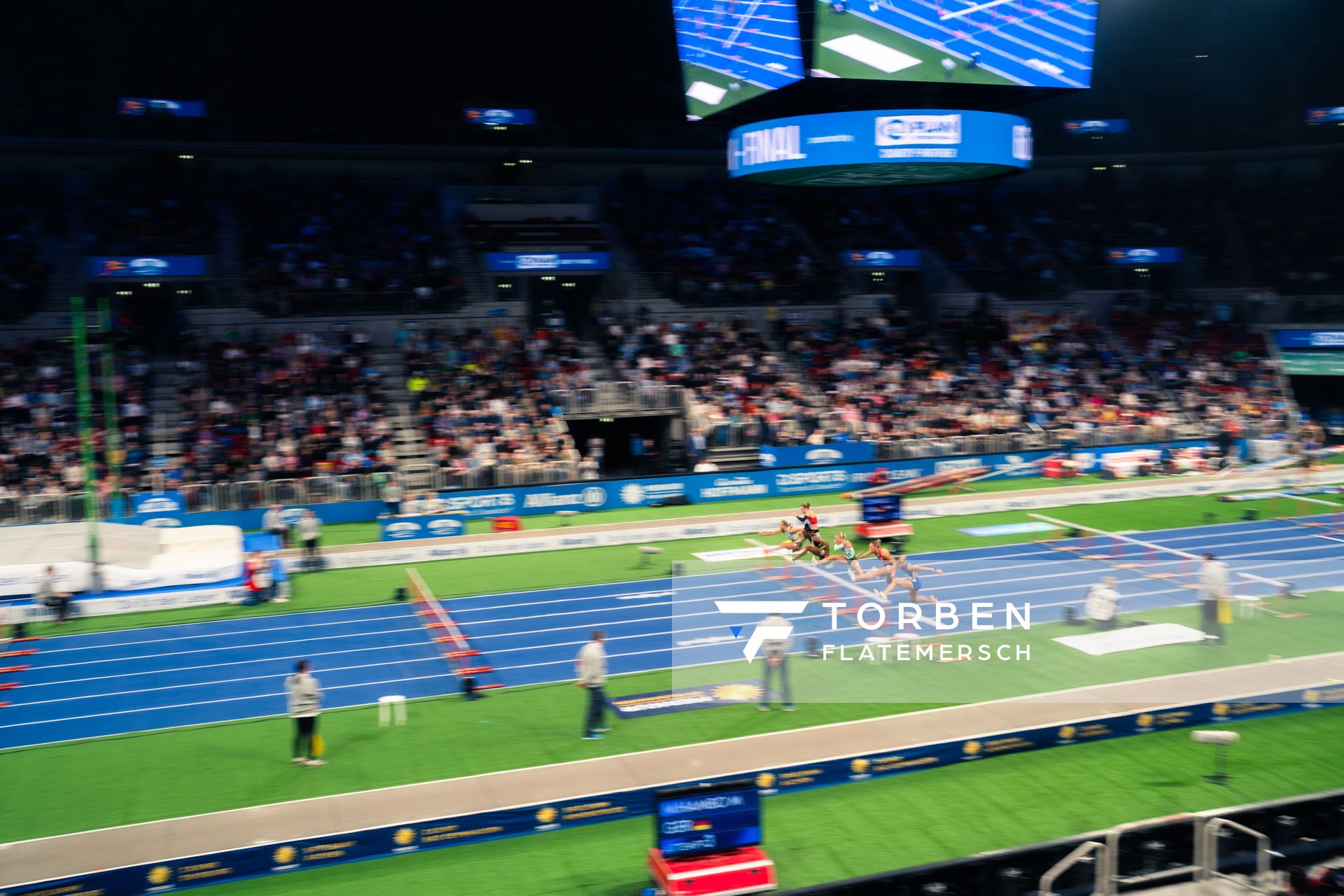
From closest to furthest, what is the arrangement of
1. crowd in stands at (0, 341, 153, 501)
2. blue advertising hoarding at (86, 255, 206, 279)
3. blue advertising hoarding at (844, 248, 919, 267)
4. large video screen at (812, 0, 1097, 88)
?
large video screen at (812, 0, 1097, 88) → crowd in stands at (0, 341, 153, 501) → blue advertising hoarding at (86, 255, 206, 279) → blue advertising hoarding at (844, 248, 919, 267)

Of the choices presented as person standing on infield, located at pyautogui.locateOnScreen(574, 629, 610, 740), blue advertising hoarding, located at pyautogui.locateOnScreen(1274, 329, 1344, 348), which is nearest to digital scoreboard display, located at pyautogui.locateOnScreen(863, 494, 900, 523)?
person standing on infield, located at pyautogui.locateOnScreen(574, 629, 610, 740)

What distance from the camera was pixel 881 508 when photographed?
26312 mm

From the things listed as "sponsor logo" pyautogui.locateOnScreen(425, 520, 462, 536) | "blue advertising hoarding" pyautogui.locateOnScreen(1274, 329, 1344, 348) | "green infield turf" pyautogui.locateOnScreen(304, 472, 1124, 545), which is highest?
"blue advertising hoarding" pyautogui.locateOnScreen(1274, 329, 1344, 348)

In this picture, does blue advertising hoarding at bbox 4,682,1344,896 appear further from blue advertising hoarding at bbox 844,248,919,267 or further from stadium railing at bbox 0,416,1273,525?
blue advertising hoarding at bbox 844,248,919,267

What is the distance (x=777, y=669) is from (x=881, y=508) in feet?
35.4

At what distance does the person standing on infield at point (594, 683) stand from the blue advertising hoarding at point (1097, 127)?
41.3 m

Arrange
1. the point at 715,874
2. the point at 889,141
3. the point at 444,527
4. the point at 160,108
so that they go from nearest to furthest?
the point at 715,874 → the point at 889,141 → the point at 444,527 → the point at 160,108

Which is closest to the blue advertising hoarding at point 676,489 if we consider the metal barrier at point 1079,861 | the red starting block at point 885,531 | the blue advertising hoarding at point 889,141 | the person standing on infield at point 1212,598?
the red starting block at point 885,531

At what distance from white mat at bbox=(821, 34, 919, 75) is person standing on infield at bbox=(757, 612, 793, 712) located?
14413mm

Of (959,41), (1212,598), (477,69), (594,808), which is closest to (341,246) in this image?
(477,69)

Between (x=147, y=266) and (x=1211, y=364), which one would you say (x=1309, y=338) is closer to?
(x=1211, y=364)

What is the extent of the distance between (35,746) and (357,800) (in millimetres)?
5707

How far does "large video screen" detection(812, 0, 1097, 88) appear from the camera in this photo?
80.6 feet

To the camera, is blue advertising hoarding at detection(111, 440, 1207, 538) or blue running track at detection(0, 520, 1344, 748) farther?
blue advertising hoarding at detection(111, 440, 1207, 538)
